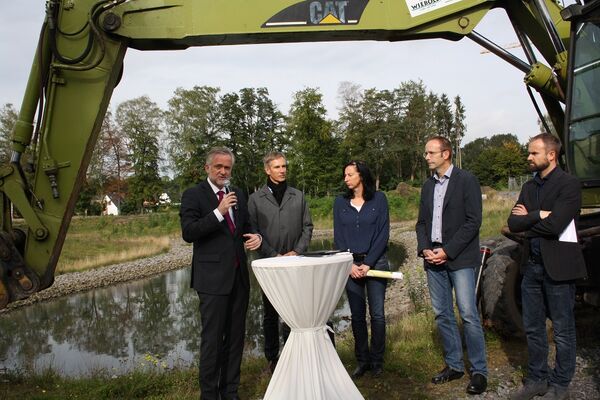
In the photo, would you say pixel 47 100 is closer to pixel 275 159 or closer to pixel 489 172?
pixel 275 159

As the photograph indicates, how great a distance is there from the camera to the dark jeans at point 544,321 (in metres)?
3.89

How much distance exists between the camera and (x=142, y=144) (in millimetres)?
51844

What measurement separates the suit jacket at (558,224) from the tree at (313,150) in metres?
48.5

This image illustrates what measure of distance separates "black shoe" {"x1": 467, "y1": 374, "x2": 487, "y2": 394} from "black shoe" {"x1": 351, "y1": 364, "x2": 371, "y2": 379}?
1040 millimetres

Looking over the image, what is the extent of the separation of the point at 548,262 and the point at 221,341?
106 inches

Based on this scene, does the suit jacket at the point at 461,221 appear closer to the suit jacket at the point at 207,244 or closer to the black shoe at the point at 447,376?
the black shoe at the point at 447,376

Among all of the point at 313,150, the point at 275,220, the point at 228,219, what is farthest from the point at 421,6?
the point at 313,150

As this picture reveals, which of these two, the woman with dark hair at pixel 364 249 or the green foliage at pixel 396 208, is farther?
the green foliage at pixel 396 208

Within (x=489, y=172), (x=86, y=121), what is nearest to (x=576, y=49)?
(x=86, y=121)

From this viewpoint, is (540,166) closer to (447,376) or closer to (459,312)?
(459,312)

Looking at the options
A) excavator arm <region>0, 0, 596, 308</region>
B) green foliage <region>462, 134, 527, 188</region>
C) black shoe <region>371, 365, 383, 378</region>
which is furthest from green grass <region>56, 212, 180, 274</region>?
green foliage <region>462, 134, 527, 188</region>

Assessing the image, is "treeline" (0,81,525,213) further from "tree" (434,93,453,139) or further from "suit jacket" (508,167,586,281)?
"suit jacket" (508,167,586,281)

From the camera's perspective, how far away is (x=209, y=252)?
4.07 metres

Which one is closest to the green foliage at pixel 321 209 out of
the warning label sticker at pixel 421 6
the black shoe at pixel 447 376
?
the black shoe at pixel 447 376
